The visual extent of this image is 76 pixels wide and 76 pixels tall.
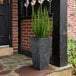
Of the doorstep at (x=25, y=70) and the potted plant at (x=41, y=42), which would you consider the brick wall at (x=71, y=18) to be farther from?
the potted plant at (x=41, y=42)

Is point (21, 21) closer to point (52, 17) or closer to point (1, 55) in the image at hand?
point (1, 55)

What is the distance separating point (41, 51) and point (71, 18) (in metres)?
2.57

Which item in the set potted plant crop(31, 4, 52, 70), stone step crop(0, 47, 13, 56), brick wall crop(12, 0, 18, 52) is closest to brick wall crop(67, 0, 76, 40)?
brick wall crop(12, 0, 18, 52)

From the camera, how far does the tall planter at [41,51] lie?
3262 mm

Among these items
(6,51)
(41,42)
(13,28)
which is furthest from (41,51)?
(13,28)

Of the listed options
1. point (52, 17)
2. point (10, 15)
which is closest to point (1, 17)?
point (10, 15)

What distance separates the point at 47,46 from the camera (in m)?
3.34

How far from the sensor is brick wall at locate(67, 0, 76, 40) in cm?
544

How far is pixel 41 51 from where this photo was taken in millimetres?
3277

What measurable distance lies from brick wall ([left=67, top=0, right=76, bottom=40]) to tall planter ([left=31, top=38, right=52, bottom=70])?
2.26 m

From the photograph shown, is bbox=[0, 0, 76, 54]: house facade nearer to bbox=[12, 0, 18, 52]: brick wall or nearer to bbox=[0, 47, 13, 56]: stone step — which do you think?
bbox=[12, 0, 18, 52]: brick wall

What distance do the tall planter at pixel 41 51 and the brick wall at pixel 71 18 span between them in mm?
2257

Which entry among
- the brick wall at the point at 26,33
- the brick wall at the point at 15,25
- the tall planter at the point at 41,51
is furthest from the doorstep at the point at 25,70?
the brick wall at the point at 15,25

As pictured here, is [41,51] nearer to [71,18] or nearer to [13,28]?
[13,28]
